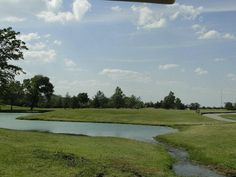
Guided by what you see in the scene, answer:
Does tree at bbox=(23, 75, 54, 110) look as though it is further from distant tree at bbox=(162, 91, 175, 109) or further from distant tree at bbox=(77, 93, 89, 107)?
distant tree at bbox=(162, 91, 175, 109)

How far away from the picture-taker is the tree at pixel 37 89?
173m

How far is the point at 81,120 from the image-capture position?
99562mm

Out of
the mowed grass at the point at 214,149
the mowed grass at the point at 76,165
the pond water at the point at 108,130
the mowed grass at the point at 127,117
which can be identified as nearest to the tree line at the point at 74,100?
the mowed grass at the point at 127,117

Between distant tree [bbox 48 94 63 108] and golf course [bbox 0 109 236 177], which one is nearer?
golf course [bbox 0 109 236 177]

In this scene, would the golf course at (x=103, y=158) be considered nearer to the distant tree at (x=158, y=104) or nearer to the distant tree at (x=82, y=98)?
the distant tree at (x=158, y=104)

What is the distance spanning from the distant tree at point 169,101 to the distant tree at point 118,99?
17399 mm

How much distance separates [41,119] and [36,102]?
7724cm

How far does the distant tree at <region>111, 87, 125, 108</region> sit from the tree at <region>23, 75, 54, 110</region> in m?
25.8

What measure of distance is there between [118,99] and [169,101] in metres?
20.9

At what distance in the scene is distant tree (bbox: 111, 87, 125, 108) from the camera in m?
178

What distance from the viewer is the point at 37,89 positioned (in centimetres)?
17488

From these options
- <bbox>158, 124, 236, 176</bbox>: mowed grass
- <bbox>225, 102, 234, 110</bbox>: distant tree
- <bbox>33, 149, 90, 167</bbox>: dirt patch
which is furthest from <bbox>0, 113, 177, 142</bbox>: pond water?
<bbox>225, 102, 234, 110</bbox>: distant tree

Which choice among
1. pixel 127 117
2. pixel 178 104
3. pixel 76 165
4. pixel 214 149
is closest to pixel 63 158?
pixel 76 165

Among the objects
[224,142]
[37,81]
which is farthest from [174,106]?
[224,142]
